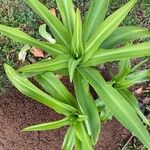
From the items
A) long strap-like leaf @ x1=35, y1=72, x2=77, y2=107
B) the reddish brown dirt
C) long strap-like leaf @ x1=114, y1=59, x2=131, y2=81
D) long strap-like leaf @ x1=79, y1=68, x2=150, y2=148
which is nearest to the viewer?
long strap-like leaf @ x1=79, y1=68, x2=150, y2=148

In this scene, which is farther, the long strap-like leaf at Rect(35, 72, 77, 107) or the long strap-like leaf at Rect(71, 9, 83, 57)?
the long strap-like leaf at Rect(35, 72, 77, 107)

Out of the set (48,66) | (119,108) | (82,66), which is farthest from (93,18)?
(119,108)

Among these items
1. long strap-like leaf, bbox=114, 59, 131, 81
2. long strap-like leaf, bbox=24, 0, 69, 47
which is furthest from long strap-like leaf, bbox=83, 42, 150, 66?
long strap-like leaf, bbox=114, 59, 131, 81

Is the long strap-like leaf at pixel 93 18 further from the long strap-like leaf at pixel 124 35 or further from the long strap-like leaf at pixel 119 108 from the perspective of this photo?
the long strap-like leaf at pixel 119 108

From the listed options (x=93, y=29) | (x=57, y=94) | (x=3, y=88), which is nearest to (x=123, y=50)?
(x=93, y=29)

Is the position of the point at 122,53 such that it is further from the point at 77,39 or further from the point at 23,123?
the point at 23,123

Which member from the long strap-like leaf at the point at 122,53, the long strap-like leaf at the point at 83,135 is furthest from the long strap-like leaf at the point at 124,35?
the long strap-like leaf at the point at 83,135

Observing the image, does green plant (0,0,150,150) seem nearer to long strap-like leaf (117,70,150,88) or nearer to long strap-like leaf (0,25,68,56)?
long strap-like leaf (0,25,68,56)
